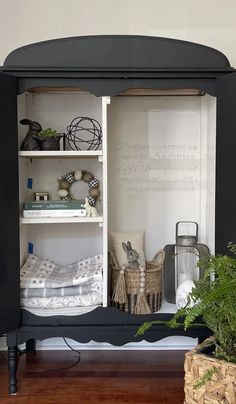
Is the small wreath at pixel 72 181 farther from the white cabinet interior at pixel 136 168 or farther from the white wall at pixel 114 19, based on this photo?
the white wall at pixel 114 19

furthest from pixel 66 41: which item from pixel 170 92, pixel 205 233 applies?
pixel 205 233

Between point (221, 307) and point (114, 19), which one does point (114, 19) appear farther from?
point (221, 307)

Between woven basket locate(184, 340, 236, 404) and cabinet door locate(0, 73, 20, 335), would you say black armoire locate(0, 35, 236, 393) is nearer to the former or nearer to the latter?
cabinet door locate(0, 73, 20, 335)

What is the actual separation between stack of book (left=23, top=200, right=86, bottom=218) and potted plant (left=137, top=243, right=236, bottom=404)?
740 millimetres

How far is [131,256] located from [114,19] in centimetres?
127

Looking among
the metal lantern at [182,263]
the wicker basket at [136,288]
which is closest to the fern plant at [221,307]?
the wicker basket at [136,288]

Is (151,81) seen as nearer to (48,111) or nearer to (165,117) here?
(165,117)

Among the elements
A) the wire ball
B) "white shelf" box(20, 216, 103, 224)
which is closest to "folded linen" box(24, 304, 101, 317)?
"white shelf" box(20, 216, 103, 224)

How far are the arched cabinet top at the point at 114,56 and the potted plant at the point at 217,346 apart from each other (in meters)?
0.90

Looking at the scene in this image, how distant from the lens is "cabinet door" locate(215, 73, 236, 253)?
184 centimetres

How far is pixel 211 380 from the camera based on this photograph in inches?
55.8

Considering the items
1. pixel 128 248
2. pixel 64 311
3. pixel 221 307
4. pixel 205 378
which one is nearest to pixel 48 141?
pixel 128 248

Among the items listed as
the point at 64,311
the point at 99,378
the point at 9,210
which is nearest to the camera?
the point at 9,210

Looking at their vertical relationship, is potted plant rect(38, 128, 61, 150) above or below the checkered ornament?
above
